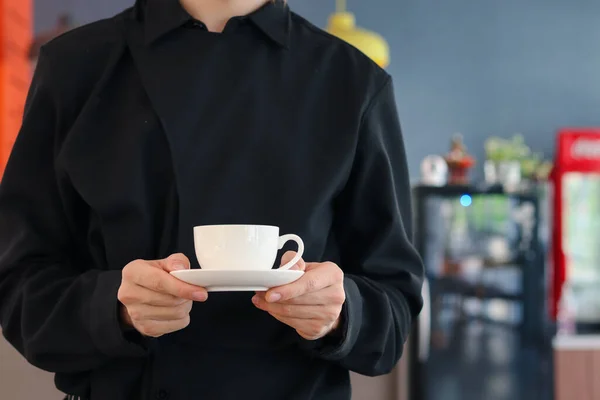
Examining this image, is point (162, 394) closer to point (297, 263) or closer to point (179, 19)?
point (297, 263)

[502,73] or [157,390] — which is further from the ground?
[502,73]

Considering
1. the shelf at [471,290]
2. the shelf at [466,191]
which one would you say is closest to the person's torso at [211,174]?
the shelf at [466,191]

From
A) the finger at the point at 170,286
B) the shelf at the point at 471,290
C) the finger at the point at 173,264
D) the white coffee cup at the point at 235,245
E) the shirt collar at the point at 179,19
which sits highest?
the shirt collar at the point at 179,19

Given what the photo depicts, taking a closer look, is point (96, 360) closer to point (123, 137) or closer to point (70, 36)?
point (123, 137)

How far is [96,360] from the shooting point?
87cm

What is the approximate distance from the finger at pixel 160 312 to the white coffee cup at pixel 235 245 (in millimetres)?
63

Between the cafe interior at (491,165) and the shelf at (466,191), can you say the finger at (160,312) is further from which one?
the shelf at (466,191)

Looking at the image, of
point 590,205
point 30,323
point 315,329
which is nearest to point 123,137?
point 30,323

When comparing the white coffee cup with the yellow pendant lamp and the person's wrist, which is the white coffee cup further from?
the yellow pendant lamp

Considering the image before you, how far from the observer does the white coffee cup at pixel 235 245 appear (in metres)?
0.79

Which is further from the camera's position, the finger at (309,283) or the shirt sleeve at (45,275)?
the shirt sleeve at (45,275)

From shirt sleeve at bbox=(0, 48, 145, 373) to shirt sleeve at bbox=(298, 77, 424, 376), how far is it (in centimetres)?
28

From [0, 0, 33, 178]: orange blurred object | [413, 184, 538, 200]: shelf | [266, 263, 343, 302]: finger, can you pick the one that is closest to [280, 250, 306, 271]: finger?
[266, 263, 343, 302]: finger

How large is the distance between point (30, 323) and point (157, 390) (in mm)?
163
